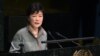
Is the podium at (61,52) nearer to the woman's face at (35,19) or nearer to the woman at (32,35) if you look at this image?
the woman at (32,35)

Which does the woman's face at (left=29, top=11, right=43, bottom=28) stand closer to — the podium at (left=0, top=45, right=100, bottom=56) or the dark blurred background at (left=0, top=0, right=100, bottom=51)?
the podium at (left=0, top=45, right=100, bottom=56)

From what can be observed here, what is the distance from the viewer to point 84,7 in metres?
9.10

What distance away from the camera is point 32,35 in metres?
4.93

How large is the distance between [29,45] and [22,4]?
3465mm

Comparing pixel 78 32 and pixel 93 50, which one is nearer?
pixel 93 50

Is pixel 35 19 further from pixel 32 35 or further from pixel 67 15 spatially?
pixel 67 15

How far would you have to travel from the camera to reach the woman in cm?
478

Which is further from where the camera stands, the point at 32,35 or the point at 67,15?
the point at 67,15

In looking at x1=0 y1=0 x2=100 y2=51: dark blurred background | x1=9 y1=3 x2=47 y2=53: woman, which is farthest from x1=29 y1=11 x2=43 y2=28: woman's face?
x1=0 y1=0 x2=100 y2=51: dark blurred background

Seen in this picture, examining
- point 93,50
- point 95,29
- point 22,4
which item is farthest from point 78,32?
point 93,50

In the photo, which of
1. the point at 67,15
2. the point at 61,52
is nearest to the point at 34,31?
the point at 61,52

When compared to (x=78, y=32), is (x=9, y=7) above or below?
above

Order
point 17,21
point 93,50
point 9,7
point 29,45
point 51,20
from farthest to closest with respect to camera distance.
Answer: point 51,20, point 9,7, point 17,21, point 93,50, point 29,45

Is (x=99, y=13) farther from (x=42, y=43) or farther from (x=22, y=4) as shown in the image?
(x=42, y=43)
